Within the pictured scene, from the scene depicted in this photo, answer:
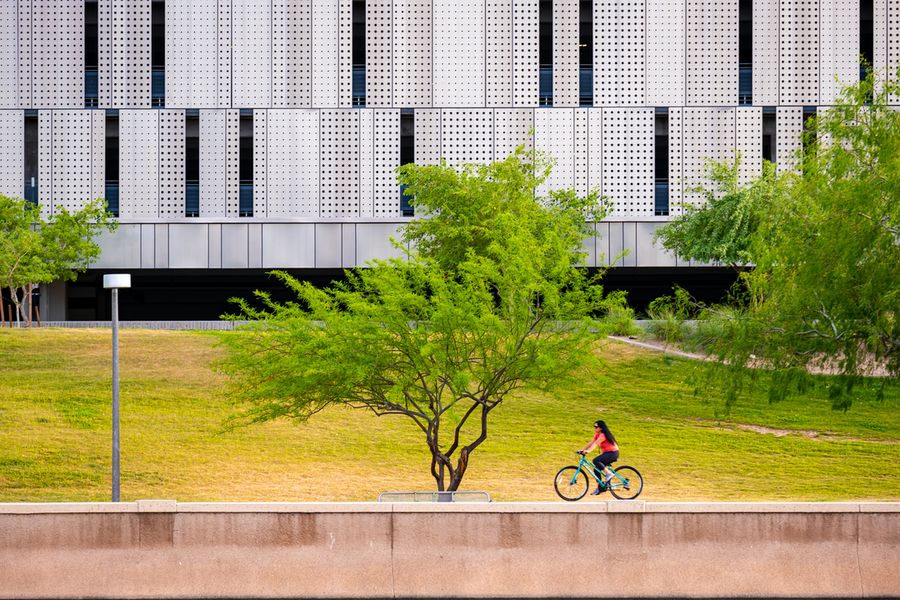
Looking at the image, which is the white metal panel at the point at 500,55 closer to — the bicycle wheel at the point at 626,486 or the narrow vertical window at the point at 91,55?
the narrow vertical window at the point at 91,55

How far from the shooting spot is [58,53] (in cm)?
4544

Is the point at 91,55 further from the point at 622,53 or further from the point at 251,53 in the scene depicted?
the point at 622,53

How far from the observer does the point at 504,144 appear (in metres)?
45.6

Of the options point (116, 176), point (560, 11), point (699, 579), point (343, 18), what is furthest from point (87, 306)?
point (699, 579)

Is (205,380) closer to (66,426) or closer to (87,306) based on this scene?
(66,426)

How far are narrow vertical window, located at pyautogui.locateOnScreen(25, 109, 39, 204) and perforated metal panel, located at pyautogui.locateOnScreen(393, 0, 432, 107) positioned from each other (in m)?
16.5

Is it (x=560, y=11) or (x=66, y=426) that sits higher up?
(x=560, y=11)

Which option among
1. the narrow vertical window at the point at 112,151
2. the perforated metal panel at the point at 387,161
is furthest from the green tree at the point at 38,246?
the perforated metal panel at the point at 387,161

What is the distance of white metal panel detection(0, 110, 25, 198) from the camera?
45.2m

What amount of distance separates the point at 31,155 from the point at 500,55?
2193 cm

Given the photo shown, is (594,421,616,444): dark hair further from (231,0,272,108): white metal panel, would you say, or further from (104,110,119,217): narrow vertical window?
(104,110,119,217): narrow vertical window

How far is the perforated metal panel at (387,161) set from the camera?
45.5 m

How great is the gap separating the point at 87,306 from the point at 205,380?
20218 millimetres

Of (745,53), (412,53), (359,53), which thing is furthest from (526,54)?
(745,53)
